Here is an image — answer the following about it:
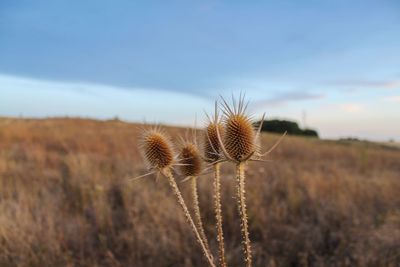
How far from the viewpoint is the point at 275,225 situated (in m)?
5.44

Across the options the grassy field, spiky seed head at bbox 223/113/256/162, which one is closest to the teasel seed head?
spiky seed head at bbox 223/113/256/162

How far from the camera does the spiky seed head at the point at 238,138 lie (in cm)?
124

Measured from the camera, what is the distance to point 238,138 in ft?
4.18

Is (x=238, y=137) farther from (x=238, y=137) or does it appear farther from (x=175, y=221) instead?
(x=175, y=221)

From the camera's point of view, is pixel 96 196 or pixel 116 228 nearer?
pixel 116 228

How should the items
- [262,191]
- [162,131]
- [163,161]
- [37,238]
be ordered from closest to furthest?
[163,161] → [162,131] → [37,238] → [262,191]

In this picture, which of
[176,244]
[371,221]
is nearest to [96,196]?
[176,244]

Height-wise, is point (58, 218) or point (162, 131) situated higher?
point (162, 131)

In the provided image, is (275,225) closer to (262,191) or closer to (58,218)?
(262,191)

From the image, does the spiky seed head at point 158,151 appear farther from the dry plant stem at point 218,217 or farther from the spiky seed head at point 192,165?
the dry plant stem at point 218,217

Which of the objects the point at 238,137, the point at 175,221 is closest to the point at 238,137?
the point at 238,137

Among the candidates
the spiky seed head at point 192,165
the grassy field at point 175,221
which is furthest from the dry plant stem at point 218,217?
the grassy field at point 175,221

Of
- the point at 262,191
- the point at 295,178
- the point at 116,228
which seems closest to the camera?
the point at 116,228

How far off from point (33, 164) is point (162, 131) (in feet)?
27.9
